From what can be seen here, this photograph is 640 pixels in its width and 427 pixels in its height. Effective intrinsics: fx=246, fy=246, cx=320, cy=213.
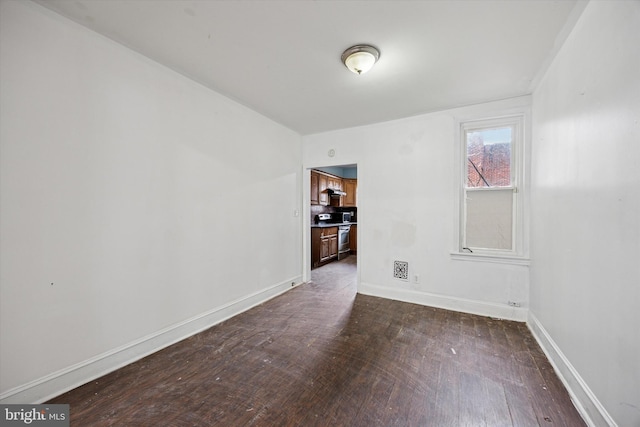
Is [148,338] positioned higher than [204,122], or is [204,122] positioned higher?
[204,122]

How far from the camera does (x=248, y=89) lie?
110 inches

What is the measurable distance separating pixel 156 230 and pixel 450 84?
338 centimetres

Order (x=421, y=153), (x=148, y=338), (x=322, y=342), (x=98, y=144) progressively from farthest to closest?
A: (x=421, y=153), (x=322, y=342), (x=148, y=338), (x=98, y=144)

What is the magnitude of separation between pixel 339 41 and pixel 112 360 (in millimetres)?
3196

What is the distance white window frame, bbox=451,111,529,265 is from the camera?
2.94 meters

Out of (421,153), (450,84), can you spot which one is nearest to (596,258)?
(450,84)

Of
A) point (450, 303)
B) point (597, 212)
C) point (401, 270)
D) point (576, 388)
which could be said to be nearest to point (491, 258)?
point (450, 303)

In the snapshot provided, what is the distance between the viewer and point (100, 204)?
195 cm

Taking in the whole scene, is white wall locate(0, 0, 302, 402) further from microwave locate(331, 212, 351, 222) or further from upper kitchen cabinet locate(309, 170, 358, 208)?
microwave locate(331, 212, 351, 222)

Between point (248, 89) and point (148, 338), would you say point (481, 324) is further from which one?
point (248, 89)

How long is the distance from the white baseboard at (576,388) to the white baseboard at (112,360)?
3147 millimetres

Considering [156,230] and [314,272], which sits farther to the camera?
[314,272]

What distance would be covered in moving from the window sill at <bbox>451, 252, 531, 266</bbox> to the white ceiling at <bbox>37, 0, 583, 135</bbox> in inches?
76.7

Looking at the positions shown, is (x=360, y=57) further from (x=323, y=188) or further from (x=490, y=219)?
(x=323, y=188)
